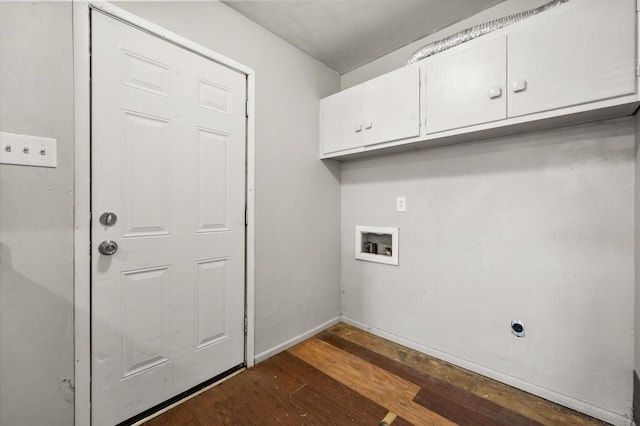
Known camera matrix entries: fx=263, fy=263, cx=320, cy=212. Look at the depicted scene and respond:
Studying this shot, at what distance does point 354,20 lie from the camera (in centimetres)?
190

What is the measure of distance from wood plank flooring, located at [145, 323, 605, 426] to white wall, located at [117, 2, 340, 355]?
329 mm

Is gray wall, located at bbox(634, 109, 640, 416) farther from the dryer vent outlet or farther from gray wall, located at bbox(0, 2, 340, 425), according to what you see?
gray wall, located at bbox(0, 2, 340, 425)

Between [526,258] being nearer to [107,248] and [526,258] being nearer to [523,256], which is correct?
[523,256]

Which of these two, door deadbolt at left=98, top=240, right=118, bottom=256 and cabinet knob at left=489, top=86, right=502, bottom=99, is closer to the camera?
door deadbolt at left=98, top=240, right=118, bottom=256

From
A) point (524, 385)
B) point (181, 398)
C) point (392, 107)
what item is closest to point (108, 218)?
point (181, 398)

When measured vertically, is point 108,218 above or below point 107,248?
above

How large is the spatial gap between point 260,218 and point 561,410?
7.09 ft

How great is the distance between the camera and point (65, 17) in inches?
46.9

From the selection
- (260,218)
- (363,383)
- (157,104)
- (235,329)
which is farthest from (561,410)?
(157,104)

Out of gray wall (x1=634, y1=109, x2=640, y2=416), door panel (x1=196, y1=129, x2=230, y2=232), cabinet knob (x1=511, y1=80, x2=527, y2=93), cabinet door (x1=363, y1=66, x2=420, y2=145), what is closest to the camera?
gray wall (x1=634, y1=109, x2=640, y2=416)

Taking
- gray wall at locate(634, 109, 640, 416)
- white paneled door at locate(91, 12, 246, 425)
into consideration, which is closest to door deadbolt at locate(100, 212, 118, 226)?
white paneled door at locate(91, 12, 246, 425)

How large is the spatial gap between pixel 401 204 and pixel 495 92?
3.27 feet

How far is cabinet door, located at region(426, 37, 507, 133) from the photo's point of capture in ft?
4.87

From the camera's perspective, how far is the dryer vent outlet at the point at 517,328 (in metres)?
1.66
